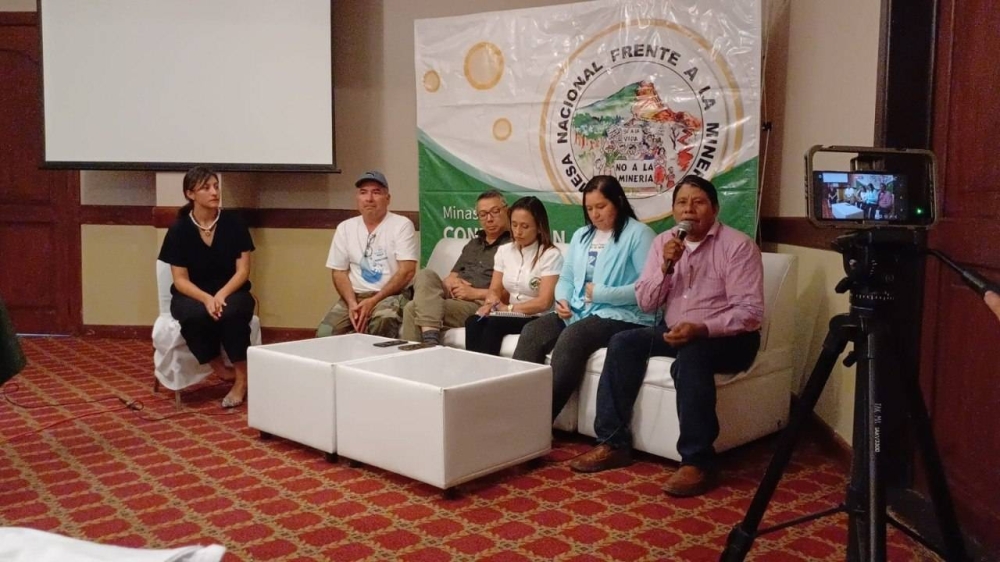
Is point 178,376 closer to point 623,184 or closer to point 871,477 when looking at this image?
point 623,184

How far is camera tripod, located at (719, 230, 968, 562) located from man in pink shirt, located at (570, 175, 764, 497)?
955 millimetres

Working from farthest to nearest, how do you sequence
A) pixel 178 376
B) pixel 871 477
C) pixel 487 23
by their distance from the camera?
pixel 487 23 < pixel 178 376 < pixel 871 477

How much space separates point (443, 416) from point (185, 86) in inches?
126

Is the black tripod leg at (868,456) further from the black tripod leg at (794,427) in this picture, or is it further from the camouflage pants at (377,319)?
the camouflage pants at (377,319)

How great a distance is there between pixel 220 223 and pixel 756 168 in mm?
2494

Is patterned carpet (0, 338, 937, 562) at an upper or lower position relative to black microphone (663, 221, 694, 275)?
lower

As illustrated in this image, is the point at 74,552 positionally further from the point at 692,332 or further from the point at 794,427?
the point at 692,332

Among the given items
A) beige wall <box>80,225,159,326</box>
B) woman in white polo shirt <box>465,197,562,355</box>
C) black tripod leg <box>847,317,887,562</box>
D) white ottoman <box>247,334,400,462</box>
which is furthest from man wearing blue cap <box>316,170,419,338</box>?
black tripod leg <box>847,317,887,562</box>

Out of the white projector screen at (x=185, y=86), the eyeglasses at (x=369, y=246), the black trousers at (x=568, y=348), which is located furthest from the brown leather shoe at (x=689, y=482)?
the white projector screen at (x=185, y=86)

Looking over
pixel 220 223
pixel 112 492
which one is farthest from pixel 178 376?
pixel 112 492

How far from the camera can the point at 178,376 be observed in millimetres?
3547

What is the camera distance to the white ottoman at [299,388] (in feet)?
8.99

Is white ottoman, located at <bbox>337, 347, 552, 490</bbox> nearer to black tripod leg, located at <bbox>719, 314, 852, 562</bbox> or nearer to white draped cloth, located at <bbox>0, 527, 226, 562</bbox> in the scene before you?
black tripod leg, located at <bbox>719, 314, 852, 562</bbox>

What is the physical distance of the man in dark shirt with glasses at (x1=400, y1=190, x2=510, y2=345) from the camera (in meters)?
3.51
